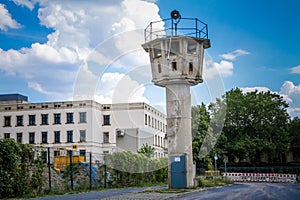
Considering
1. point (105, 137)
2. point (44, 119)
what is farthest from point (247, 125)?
point (44, 119)

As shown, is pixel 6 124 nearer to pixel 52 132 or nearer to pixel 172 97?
pixel 52 132

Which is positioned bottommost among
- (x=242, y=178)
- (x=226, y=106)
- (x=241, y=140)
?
(x=242, y=178)

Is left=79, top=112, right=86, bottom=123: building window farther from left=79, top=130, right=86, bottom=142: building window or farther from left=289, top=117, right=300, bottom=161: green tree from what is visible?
left=289, top=117, right=300, bottom=161: green tree

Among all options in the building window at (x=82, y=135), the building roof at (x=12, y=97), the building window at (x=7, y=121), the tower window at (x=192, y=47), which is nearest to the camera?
the tower window at (x=192, y=47)

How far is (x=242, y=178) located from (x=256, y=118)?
16409 millimetres

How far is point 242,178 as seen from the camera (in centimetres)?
4569

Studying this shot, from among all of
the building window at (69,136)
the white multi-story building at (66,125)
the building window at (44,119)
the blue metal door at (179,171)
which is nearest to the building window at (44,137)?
the white multi-story building at (66,125)

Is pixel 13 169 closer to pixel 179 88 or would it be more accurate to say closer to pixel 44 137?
pixel 179 88

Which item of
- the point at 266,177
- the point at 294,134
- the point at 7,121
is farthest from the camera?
the point at 7,121

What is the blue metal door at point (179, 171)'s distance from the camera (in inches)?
930

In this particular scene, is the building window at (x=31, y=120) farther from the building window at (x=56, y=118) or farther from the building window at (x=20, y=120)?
the building window at (x=56, y=118)

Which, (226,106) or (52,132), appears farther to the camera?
(52,132)

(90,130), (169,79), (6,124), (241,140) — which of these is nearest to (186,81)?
(169,79)

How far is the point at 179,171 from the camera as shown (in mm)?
23703
